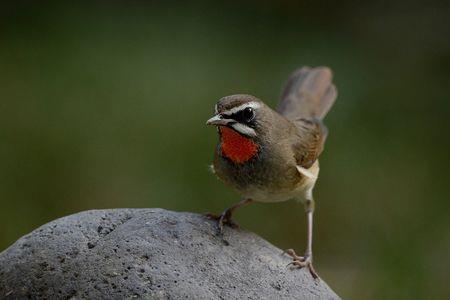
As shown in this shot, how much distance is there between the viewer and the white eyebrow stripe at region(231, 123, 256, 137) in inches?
195

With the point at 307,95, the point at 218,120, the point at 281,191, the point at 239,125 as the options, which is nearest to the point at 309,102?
the point at 307,95

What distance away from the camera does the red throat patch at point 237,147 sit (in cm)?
507

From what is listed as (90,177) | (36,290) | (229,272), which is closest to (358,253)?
(90,177)

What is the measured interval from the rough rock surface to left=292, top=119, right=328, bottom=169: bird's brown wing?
75cm

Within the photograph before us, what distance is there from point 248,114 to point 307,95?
1968mm

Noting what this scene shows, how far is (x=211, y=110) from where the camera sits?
9312 mm

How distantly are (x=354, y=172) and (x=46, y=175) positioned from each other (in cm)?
308

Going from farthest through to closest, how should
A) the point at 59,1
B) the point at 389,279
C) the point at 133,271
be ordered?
1. the point at 59,1
2. the point at 389,279
3. the point at 133,271

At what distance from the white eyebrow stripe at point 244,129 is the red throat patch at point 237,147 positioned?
4cm

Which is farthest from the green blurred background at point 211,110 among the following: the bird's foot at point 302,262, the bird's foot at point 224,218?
the bird's foot at point 224,218

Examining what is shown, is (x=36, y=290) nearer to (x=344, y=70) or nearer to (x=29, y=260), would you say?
(x=29, y=260)

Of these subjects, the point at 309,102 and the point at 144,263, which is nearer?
the point at 144,263

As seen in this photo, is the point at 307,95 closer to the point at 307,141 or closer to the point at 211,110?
the point at 307,141

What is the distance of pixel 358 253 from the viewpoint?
8.11 m
